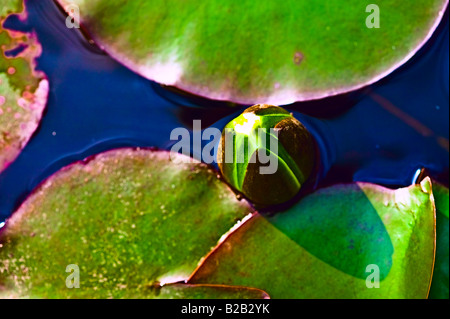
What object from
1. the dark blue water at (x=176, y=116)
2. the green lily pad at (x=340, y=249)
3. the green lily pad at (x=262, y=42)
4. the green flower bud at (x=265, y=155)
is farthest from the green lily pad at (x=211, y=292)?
the green lily pad at (x=262, y=42)

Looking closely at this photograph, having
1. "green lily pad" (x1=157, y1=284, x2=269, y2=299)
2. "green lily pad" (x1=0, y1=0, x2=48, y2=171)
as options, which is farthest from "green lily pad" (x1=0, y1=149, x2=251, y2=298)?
"green lily pad" (x1=0, y1=0, x2=48, y2=171)

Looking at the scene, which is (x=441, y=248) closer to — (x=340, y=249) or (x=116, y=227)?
(x=340, y=249)

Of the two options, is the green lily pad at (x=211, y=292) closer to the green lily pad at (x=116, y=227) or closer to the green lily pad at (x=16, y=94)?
the green lily pad at (x=116, y=227)

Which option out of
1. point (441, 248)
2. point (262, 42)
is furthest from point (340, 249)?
point (262, 42)

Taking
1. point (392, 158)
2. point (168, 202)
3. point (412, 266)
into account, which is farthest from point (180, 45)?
point (412, 266)

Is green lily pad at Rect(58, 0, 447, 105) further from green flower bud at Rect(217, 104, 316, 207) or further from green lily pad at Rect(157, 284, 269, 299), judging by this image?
green lily pad at Rect(157, 284, 269, 299)

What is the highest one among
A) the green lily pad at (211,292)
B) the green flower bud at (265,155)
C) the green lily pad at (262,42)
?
the green lily pad at (262,42)
